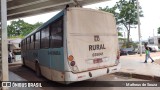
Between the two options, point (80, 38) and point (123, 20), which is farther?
point (123, 20)

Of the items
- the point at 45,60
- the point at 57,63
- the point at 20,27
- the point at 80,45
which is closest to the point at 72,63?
the point at 80,45

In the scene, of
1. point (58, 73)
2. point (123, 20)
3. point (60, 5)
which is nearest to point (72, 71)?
point (58, 73)

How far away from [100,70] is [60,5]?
1627 centimetres

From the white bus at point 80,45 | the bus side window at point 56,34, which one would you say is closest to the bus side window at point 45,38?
the white bus at point 80,45

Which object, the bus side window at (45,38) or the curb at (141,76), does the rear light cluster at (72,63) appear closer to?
the bus side window at (45,38)

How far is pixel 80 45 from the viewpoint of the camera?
6.99 meters

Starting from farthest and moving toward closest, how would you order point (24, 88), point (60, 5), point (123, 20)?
point (123, 20), point (60, 5), point (24, 88)

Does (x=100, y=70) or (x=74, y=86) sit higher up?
(x=100, y=70)

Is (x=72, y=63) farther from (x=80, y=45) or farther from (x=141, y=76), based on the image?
(x=141, y=76)

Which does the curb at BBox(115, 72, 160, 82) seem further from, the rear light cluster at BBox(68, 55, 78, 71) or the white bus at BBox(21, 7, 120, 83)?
the rear light cluster at BBox(68, 55, 78, 71)

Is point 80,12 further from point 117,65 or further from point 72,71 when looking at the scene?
point 117,65

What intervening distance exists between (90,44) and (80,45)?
450 millimetres

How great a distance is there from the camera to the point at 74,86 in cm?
808

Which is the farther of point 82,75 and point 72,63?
point 82,75
